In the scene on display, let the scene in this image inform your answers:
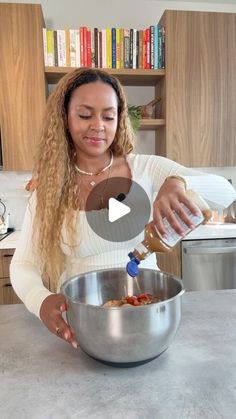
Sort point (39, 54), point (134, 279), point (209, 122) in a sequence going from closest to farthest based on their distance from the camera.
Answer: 1. point (134, 279)
2. point (39, 54)
3. point (209, 122)

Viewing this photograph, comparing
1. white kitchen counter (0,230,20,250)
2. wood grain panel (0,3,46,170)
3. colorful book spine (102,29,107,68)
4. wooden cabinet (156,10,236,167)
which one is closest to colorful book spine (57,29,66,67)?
wood grain panel (0,3,46,170)

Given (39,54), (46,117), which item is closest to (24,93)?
(39,54)

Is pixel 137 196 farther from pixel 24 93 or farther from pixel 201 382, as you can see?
pixel 24 93

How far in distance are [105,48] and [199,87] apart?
677 mm

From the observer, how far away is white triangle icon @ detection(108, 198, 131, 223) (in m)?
1.09

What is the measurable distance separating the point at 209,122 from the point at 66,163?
151 centimetres

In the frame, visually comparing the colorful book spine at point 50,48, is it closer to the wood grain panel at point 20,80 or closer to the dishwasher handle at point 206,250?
the wood grain panel at point 20,80

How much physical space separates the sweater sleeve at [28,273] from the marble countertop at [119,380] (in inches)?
3.0

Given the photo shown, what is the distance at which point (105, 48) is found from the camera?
216 centimetres

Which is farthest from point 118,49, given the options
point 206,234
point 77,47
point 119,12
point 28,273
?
point 28,273

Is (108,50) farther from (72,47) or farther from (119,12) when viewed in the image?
(119,12)

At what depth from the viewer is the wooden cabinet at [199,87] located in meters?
2.20

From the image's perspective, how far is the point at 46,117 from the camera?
1.09 metres

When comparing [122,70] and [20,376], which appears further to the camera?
[122,70]
